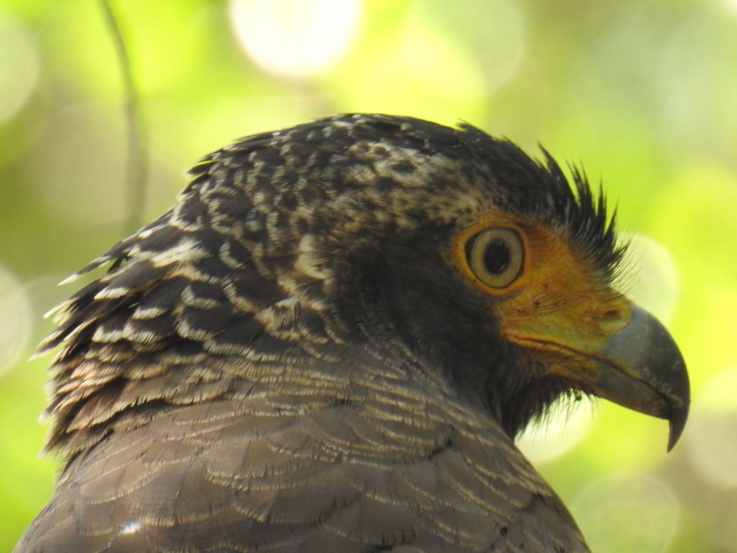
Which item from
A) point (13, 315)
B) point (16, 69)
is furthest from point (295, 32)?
point (13, 315)

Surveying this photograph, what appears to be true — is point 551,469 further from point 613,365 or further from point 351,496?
point 351,496

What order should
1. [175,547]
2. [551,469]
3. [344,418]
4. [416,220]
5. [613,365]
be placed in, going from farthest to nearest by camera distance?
1. [551,469]
2. [613,365]
3. [416,220]
4. [344,418]
5. [175,547]

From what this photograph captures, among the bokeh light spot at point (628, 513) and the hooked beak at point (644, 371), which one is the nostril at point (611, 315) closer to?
the hooked beak at point (644, 371)

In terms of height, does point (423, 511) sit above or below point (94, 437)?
below

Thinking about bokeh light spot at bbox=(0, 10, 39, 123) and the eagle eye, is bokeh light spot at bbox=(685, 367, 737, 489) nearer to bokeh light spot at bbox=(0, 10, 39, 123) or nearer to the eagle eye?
the eagle eye

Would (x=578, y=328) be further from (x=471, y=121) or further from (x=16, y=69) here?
(x=16, y=69)

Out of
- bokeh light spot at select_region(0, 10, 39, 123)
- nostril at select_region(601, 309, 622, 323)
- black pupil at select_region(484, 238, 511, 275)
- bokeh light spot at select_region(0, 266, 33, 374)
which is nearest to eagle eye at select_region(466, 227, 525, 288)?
black pupil at select_region(484, 238, 511, 275)

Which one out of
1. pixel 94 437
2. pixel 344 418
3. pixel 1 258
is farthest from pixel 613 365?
pixel 1 258
